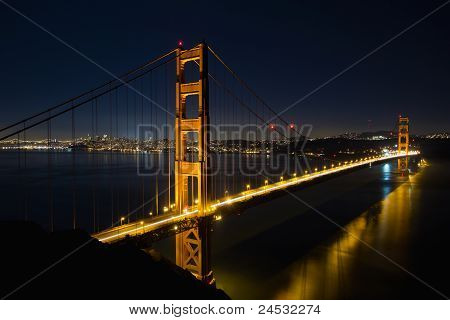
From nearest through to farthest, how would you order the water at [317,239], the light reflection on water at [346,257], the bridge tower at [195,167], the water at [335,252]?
the bridge tower at [195,167], the light reflection on water at [346,257], the water at [335,252], the water at [317,239]

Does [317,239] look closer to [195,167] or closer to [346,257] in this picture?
[346,257]

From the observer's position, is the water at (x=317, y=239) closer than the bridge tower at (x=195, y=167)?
No

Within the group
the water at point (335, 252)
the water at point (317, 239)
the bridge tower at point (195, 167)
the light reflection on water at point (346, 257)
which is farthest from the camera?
the water at point (317, 239)

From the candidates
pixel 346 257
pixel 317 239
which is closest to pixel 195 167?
pixel 346 257

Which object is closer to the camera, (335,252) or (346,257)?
(346,257)

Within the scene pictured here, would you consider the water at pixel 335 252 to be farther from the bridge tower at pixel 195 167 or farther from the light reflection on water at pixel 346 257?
the bridge tower at pixel 195 167

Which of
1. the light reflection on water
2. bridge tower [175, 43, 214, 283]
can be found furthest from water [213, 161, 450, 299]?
bridge tower [175, 43, 214, 283]

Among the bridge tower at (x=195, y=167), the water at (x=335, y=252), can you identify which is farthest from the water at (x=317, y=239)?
the bridge tower at (x=195, y=167)

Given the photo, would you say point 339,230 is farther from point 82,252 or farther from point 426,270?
point 82,252
